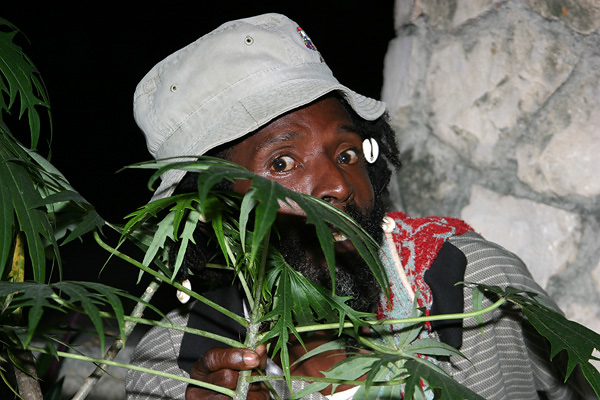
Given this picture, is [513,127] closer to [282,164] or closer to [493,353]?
[493,353]

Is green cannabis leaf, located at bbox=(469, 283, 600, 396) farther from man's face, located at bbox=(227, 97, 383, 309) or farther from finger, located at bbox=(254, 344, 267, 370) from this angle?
man's face, located at bbox=(227, 97, 383, 309)

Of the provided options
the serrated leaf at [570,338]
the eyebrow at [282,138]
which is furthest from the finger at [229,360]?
the eyebrow at [282,138]

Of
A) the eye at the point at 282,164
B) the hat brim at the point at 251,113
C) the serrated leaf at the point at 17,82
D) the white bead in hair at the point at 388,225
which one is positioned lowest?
the white bead in hair at the point at 388,225

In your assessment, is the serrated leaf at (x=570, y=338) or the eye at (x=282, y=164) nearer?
the serrated leaf at (x=570, y=338)

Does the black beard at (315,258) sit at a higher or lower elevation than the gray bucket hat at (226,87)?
lower

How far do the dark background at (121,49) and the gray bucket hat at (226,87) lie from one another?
4.24ft

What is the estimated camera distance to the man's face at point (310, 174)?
122cm

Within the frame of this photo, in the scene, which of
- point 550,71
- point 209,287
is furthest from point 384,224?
point 550,71

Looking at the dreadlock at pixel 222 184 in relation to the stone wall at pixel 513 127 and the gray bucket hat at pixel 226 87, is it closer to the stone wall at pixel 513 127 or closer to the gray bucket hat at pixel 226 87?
the gray bucket hat at pixel 226 87

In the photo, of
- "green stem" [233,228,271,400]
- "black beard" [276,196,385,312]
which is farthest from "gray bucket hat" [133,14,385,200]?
"green stem" [233,228,271,400]

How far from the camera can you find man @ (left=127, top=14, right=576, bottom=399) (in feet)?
3.94

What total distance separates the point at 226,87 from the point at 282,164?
185 mm

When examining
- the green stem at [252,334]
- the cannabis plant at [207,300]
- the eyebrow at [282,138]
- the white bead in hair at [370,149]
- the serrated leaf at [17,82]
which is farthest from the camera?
the white bead in hair at [370,149]

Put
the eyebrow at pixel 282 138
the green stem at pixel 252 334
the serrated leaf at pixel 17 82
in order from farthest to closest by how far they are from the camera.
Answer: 1. the eyebrow at pixel 282 138
2. the serrated leaf at pixel 17 82
3. the green stem at pixel 252 334
